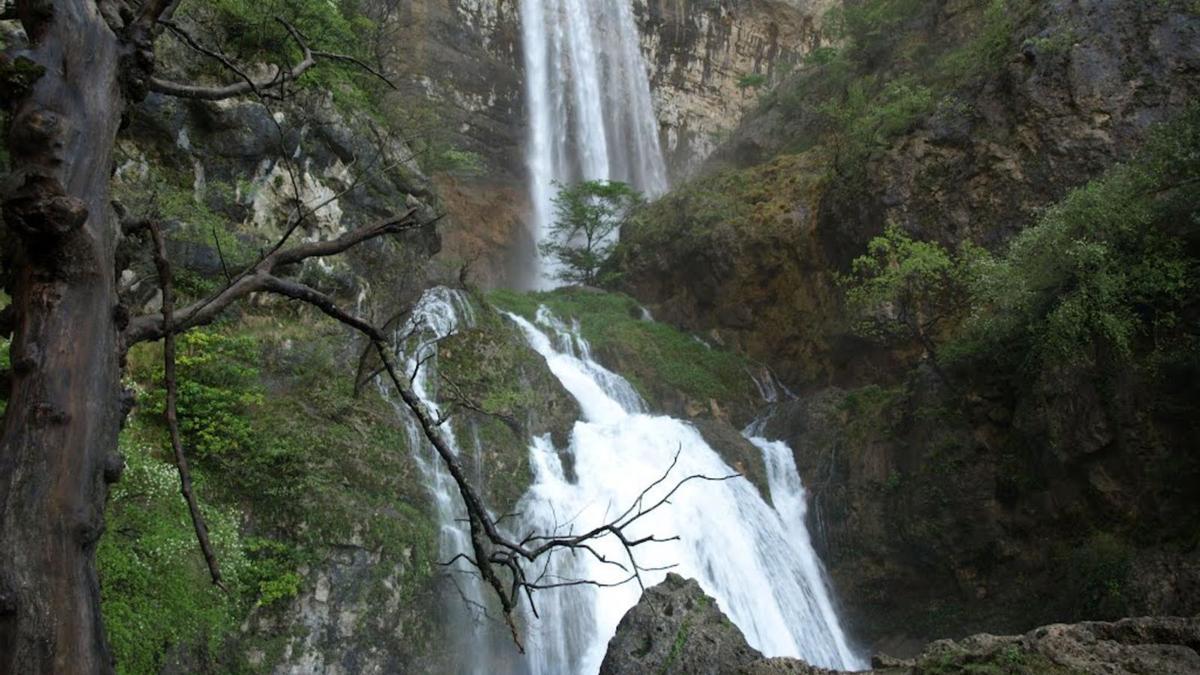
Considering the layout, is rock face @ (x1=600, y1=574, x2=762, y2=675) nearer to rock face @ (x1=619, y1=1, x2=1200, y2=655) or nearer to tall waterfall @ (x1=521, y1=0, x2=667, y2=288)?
rock face @ (x1=619, y1=1, x2=1200, y2=655)

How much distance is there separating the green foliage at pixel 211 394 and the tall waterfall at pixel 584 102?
74.4 feet

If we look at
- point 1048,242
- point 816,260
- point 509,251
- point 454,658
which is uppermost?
point 509,251

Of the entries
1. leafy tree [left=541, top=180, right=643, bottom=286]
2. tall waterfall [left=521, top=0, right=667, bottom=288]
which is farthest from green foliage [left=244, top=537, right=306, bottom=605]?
tall waterfall [left=521, top=0, right=667, bottom=288]

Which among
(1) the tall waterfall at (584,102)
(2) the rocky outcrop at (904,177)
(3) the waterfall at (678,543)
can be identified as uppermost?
(1) the tall waterfall at (584,102)

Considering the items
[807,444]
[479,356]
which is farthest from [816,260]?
[479,356]

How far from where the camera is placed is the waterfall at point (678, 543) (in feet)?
36.9

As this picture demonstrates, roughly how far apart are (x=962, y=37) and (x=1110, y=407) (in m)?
15.5

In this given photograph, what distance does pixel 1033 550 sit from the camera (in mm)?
12383

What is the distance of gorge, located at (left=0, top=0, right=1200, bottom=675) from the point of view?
12.1ft

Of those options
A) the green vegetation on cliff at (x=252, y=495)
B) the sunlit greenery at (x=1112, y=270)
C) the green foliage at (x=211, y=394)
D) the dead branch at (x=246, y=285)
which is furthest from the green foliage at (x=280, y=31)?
the sunlit greenery at (x=1112, y=270)

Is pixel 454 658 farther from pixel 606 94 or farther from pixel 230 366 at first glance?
pixel 606 94

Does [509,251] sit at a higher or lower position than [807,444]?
higher

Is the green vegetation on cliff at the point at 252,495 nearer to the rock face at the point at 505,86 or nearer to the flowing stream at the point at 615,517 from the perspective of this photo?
the flowing stream at the point at 615,517

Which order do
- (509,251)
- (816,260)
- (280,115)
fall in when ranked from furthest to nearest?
(509,251)
(816,260)
(280,115)
